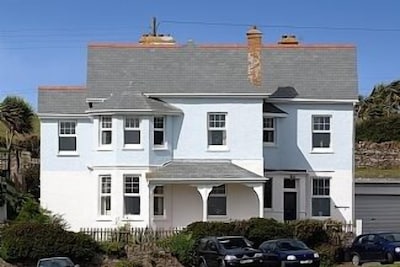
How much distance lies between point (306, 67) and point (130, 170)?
11.2 metres

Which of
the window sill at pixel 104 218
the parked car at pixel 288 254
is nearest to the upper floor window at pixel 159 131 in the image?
the window sill at pixel 104 218

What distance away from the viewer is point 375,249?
39000 millimetres

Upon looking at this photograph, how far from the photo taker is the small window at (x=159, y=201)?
Result: 45594mm

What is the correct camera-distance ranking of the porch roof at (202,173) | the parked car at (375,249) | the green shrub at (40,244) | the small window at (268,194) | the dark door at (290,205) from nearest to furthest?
the parked car at (375,249), the green shrub at (40,244), the porch roof at (202,173), the small window at (268,194), the dark door at (290,205)

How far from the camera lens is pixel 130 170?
44.9 m

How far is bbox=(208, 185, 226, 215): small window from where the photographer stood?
46250mm

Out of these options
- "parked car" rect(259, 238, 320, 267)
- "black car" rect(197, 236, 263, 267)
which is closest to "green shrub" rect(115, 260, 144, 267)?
"black car" rect(197, 236, 263, 267)

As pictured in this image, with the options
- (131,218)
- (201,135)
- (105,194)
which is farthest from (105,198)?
(201,135)

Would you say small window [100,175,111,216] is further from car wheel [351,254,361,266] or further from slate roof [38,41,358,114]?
car wheel [351,254,361,266]

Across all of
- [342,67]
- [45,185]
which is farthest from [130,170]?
[342,67]

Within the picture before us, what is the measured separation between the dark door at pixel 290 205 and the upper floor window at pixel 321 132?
9.11 feet

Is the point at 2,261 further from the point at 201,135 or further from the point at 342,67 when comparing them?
the point at 342,67

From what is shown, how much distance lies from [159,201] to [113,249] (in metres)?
5.67

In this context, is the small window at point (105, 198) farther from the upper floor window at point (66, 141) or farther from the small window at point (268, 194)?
the small window at point (268, 194)
